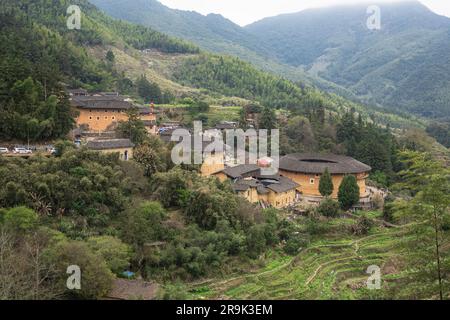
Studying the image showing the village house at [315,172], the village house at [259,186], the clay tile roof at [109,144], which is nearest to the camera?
the clay tile roof at [109,144]

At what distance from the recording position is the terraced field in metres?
20.9

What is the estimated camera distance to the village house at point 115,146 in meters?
27.2

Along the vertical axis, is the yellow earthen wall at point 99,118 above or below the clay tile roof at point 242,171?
above

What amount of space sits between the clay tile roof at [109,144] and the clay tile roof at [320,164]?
43.7ft

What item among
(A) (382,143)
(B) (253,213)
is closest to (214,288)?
(B) (253,213)

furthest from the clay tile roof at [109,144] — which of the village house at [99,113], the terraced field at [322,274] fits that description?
the terraced field at [322,274]

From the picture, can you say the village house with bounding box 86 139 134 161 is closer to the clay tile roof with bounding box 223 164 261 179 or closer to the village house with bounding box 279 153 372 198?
the clay tile roof with bounding box 223 164 261 179

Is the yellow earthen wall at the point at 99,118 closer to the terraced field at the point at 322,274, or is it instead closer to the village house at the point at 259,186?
the village house at the point at 259,186

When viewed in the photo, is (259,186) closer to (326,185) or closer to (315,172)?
(326,185)

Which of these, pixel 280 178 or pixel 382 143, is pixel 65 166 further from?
pixel 382 143

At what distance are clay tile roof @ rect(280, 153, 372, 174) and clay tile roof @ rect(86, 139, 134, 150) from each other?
1332cm

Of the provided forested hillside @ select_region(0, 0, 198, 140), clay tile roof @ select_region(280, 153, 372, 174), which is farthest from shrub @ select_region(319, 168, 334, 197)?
forested hillside @ select_region(0, 0, 198, 140)

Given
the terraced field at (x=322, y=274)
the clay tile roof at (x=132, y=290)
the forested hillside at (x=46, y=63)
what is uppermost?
the forested hillside at (x=46, y=63)

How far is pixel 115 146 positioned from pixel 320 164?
16.2 m
